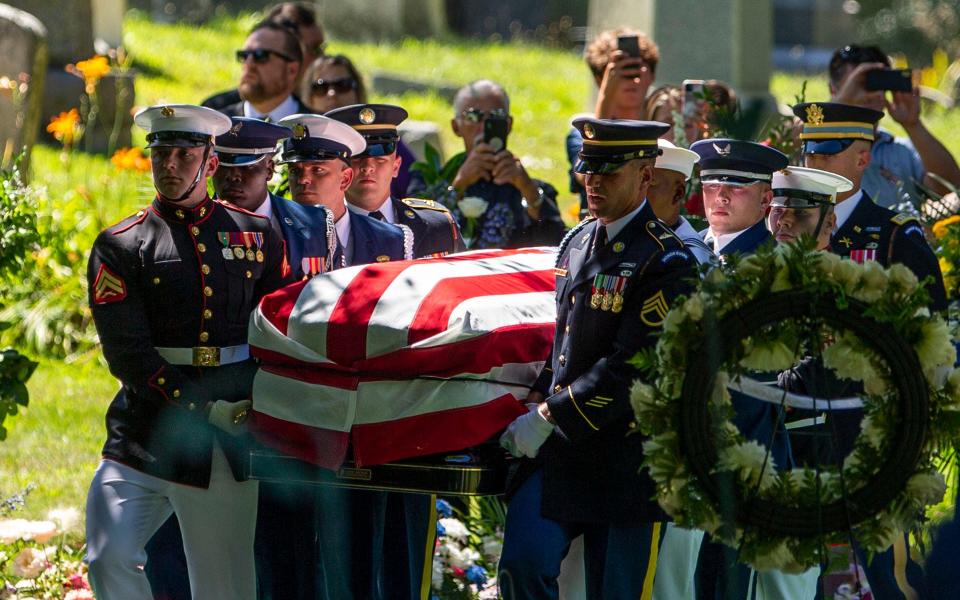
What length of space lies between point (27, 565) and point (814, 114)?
3205 millimetres

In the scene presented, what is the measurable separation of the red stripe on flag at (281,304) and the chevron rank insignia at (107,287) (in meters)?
0.42

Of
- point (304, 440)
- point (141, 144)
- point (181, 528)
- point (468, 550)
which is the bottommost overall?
point (468, 550)

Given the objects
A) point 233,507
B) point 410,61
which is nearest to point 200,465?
point 233,507

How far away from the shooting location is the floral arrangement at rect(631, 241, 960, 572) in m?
3.59

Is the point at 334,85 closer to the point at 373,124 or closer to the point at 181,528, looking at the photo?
the point at 373,124

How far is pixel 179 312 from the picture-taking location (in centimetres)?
459

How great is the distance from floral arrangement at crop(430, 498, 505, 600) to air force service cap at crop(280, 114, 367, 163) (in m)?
1.47

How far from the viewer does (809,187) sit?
15.7ft

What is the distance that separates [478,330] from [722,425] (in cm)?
84

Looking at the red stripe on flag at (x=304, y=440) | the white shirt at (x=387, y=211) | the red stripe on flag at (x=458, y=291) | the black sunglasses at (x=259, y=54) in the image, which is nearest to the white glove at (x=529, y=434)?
the red stripe on flag at (x=458, y=291)

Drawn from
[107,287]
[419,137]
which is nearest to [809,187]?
[107,287]

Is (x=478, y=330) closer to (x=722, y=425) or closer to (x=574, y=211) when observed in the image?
(x=722, y=425)

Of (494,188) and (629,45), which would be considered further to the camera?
(629,45)

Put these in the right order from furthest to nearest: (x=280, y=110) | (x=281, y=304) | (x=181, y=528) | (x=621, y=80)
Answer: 1. (x=280, y=110)
2. (x=621, y=80)
3. (x=181, y=528)
4. (x=281, y=304)
